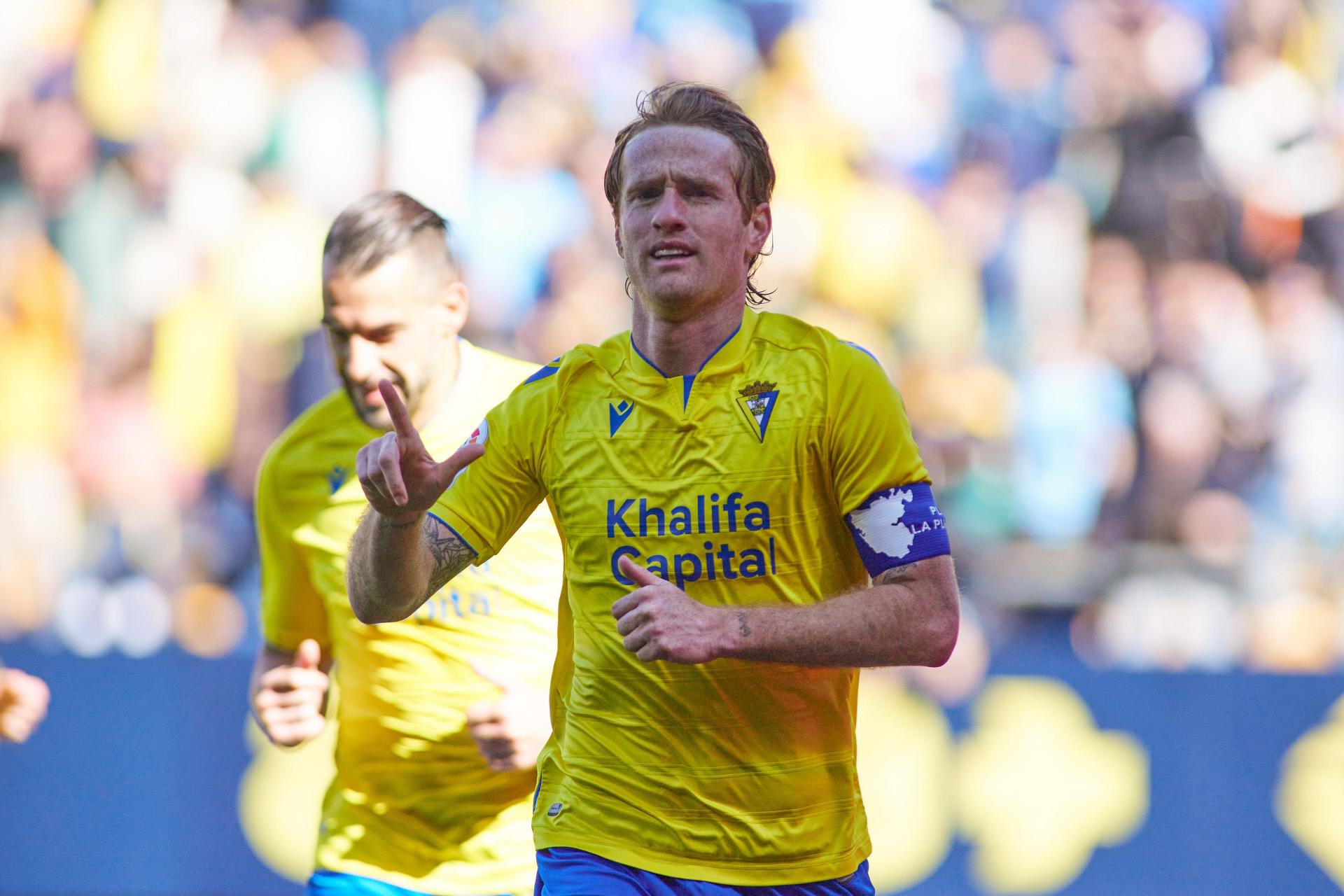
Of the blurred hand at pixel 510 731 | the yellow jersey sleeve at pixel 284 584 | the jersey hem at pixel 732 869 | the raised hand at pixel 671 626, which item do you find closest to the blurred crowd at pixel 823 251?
the yellow jersey sleeve at pixel 284 584

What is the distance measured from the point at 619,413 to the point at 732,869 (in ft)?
3.15

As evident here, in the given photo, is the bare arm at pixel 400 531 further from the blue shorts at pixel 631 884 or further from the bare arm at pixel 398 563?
the blue shorts at pixel 631 884

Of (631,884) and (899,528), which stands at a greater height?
(899,528)

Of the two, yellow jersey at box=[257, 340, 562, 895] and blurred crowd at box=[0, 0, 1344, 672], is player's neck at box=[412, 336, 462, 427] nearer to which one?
yellow jersey at box=[257, 340, 562, 895]

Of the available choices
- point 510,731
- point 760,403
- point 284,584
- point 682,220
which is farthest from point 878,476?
point 284,584

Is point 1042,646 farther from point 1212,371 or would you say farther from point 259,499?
point 259,499

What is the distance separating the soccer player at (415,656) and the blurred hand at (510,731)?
119mm

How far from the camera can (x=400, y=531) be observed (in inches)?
119

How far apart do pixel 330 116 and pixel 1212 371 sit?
5220mm

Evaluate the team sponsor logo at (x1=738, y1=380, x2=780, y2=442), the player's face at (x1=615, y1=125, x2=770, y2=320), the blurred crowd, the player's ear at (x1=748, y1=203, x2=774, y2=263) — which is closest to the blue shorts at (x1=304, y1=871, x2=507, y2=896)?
the team sponsor logo at (x1=738, y1=380, x2=780, y2=442)

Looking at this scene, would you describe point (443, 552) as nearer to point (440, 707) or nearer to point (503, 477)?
point (503, 477)

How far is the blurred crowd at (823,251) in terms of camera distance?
8156 millimetres

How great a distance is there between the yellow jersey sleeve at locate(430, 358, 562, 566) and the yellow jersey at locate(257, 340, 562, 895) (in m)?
0.77

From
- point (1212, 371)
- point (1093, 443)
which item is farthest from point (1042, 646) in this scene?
point (1212, 371)
